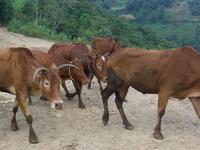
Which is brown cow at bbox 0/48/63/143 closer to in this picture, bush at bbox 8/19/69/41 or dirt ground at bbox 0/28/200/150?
dirt ground at bbox 0/28/200/150

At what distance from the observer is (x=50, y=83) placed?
920 centimetres

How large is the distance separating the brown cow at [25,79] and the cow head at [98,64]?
2.80 m

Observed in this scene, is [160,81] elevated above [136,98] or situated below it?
above

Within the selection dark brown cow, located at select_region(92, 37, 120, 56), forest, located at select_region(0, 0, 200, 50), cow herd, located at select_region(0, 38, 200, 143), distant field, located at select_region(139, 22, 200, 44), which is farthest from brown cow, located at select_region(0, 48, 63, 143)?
distant field, located at select_region(139, 22, 200, 44)

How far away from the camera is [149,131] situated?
32.7 feet

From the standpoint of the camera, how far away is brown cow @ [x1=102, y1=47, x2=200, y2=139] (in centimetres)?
945

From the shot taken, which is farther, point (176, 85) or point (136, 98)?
point (136, 98)

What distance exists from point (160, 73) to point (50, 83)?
2073 mm

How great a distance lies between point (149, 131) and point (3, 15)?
24.5m

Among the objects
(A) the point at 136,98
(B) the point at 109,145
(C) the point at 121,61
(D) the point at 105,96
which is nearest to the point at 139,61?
(C) the point at 121,61

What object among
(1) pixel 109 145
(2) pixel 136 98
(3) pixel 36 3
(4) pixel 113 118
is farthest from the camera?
(3) pixel 36 3

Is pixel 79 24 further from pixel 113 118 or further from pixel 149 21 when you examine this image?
pixel 149 21

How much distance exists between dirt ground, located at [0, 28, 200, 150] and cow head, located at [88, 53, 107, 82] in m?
0.76

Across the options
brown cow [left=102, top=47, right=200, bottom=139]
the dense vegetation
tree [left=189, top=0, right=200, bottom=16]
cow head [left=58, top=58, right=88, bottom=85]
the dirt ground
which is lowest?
tree [left=189, top=0, right=200, bottom=16]
